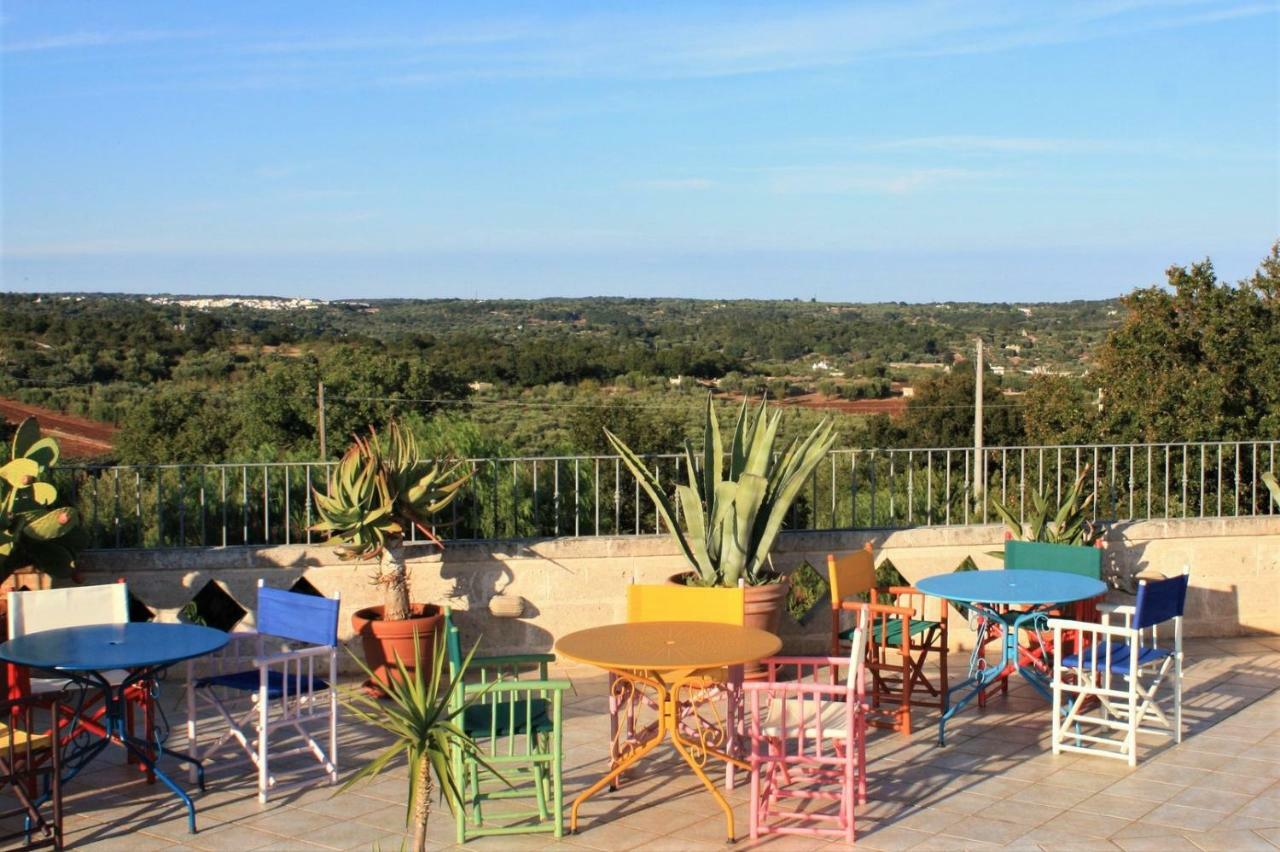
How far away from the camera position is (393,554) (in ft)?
23.4

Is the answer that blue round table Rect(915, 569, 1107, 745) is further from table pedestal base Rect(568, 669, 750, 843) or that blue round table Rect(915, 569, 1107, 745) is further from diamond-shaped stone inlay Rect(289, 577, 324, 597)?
diamond-shaped stone inlay Rect(289, 577, 324, 597)

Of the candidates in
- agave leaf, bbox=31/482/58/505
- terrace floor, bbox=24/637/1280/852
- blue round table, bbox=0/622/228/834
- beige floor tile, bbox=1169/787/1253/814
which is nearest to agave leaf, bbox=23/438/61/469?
agave leaf, bbox=31/482/58/505

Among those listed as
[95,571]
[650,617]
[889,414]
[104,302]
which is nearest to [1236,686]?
[650,617]

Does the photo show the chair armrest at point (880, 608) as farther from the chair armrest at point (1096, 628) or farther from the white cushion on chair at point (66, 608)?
the white cushion on chair at point (66, 608)

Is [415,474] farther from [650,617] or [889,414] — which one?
[889,414]

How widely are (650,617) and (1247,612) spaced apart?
4.62 m

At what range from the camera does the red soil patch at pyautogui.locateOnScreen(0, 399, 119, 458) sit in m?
26.0

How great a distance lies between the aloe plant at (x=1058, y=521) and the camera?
7977 millimetres

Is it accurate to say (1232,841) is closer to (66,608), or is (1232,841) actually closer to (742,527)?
(742,527)

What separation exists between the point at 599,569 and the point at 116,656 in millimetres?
3211

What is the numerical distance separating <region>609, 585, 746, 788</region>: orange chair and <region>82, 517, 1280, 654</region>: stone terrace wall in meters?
1.82

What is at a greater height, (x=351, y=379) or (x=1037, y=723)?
(x=351, y=379)

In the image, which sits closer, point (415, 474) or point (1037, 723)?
point (1037, 723)

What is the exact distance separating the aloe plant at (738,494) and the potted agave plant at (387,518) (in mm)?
1055
